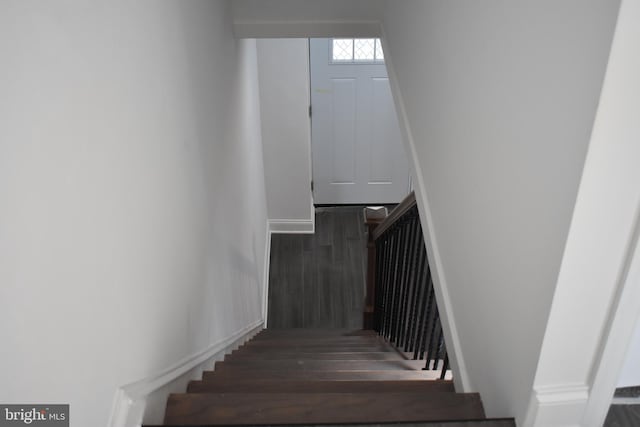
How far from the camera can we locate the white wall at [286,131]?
4.42 metres

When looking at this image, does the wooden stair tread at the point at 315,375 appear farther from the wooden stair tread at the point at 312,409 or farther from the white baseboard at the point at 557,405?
the white baseboard at the point at 557,405

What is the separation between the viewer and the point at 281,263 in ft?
16.4

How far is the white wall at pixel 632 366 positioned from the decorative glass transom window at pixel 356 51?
3.93 metres

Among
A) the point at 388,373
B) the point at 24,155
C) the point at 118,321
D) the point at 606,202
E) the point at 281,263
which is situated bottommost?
the point at 281,263

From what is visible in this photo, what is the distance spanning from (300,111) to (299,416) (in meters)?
3.51

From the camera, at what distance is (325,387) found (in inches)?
72.6

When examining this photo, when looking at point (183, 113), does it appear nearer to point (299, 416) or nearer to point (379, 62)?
point (299, 416)

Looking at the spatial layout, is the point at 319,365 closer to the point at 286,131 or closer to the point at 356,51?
the point at 286,131

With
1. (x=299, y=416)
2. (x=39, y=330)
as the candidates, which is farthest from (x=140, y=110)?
(x=299, y=416)

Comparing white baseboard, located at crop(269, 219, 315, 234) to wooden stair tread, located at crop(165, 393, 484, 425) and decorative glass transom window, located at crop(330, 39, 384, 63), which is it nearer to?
decorative glass transom window, located at crop(330, 39, 384, 63)

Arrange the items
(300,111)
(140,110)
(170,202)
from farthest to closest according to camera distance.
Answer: (300,111) < (170,202) < (140,110)

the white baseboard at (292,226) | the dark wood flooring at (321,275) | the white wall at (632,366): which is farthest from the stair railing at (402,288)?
the white baseboard at (292,226)

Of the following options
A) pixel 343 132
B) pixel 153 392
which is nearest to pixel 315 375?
pixel 153 392

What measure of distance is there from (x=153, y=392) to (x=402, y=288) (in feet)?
5.11
